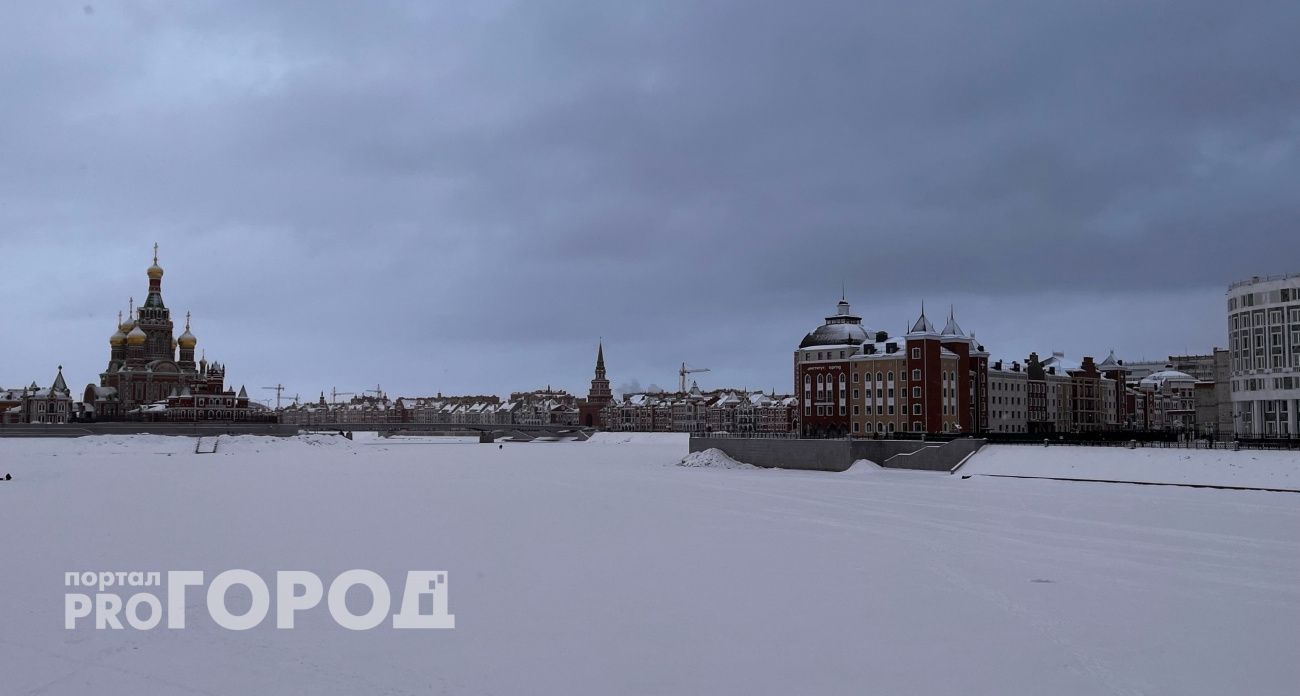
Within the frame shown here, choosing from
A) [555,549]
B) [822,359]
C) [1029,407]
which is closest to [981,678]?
[555,549]

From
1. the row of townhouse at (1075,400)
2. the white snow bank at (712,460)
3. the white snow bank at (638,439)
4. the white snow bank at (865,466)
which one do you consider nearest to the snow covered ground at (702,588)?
the white snow bank at (865,466)

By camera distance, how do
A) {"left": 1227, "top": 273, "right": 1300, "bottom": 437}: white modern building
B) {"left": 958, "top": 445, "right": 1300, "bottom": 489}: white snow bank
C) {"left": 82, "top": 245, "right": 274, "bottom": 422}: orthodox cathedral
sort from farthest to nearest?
{"left": 82, "top": 245, "right": 274, "bottom": 422}: orthodox cathedral
{"left": 1227, "top": 273, "right": 1300, "bottom": 437}: white modern building
{"left": 958, "top": 445, "right": 1300, "bottom": 489}: white snow bank

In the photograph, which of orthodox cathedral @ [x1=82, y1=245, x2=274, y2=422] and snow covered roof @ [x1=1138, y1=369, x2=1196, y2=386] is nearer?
orthodox cathedral @ [x1=82, y1=245, x2=274, y2=422]

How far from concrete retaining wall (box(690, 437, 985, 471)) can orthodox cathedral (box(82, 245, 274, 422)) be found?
297ft

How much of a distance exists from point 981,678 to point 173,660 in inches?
525

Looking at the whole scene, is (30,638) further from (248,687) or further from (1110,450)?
(1110,450)

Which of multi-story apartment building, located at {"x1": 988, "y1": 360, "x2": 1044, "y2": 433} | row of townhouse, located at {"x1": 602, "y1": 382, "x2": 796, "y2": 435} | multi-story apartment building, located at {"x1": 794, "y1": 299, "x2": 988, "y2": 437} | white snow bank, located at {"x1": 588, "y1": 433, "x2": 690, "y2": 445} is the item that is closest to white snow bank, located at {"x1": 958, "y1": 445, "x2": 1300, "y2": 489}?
multi-story apartment building, located at {"x1": 794, "y1": 299, "x2": 988, "y2": 437}

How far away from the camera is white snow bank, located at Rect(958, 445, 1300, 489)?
171 ft

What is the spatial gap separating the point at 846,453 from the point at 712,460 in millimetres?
11725

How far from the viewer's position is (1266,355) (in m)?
70.5

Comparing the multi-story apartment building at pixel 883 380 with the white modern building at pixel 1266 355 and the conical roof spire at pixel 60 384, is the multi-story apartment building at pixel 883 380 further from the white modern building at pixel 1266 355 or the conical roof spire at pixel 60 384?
the conical roof spire at pixel 60 384

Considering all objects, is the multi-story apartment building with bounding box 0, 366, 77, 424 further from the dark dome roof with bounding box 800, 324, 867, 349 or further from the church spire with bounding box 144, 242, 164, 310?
the dark dome roof with bounding box 800, 324, 867, 349

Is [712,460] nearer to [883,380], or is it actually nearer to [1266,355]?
[883,380]

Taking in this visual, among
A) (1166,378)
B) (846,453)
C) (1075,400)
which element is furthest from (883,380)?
(1166,378)
